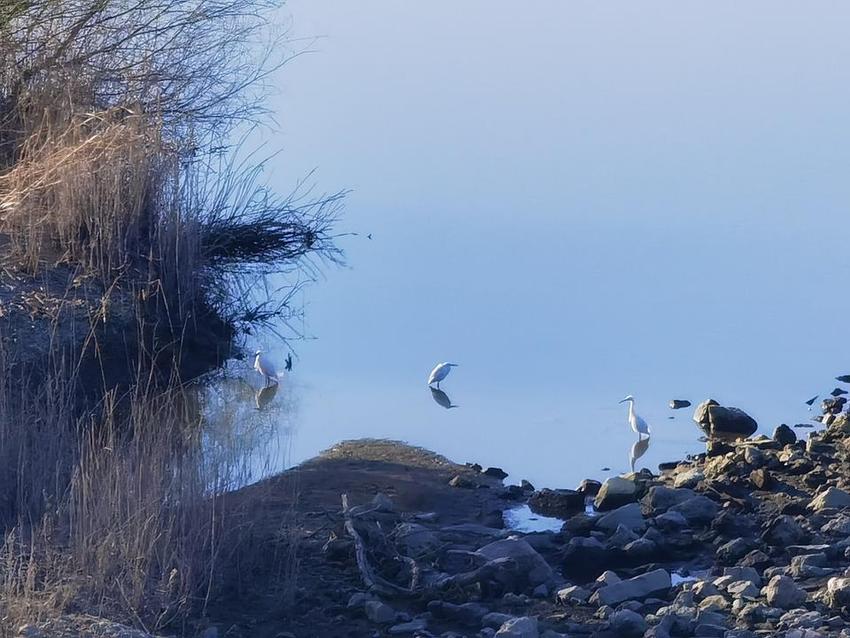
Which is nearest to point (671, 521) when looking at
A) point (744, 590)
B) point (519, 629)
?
point (744, 590)

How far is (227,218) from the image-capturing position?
14.3 m

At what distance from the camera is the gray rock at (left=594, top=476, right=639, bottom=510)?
7289 mm

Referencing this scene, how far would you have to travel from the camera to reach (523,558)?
19.7 feet

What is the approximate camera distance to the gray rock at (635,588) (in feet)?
18.6

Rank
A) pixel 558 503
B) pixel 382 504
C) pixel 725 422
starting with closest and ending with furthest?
pixel 382 504, pixel 558 503, pixel 725 422

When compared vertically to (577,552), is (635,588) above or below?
below

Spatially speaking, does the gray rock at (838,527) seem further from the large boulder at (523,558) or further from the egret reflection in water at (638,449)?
the egret reflection in water at (638,449)

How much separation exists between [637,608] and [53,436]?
106 inches

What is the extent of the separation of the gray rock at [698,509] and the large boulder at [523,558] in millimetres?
1035

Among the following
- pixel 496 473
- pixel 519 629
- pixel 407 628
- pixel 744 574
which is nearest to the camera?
pixel 519 629

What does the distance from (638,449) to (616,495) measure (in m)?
1.54

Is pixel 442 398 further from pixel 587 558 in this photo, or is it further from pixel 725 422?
pixel 587 558

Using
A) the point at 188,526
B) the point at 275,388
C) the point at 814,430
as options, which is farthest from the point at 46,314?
the point at 814,430

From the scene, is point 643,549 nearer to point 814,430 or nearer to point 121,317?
point 814,430
